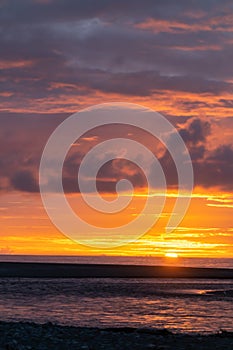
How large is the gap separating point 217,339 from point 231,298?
3155cm

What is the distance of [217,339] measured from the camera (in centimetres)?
3006

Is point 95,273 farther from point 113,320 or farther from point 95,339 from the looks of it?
point 95,339

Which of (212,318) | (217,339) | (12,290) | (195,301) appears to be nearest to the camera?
(217,339)

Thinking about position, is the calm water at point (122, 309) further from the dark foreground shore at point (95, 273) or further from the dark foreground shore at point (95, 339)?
the dark foreground shore at point (95, 273)

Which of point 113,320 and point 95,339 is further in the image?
point 113,320

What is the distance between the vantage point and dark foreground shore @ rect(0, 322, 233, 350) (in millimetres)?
26688

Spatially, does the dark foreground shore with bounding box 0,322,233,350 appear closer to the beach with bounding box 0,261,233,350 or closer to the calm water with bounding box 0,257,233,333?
the beach with bounding box 0,261,233,350

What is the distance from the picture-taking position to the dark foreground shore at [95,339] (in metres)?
26.7

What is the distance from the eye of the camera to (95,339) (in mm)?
28375

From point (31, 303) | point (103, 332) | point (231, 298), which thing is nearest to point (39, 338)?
point (103, 332)

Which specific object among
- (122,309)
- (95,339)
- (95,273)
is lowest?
(95,339)

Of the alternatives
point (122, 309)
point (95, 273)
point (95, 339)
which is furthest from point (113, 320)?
point (95, 273)

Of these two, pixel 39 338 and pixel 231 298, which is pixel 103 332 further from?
pixel 231 298

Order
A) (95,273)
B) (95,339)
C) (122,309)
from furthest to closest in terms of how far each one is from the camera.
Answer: (95,273) < (122,309) < (95,339)
